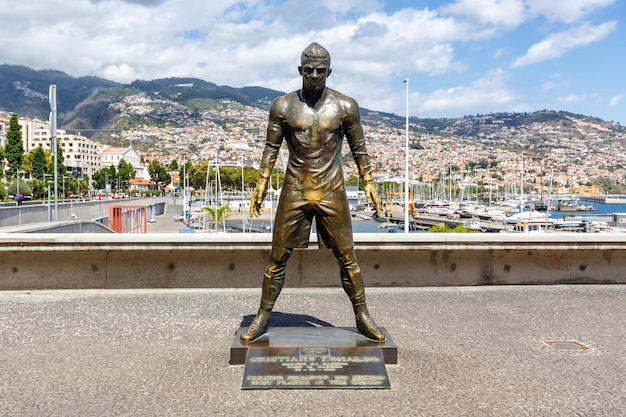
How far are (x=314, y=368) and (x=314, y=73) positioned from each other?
2.60m

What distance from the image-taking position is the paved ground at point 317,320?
4.08 metres

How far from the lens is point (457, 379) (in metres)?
4.59

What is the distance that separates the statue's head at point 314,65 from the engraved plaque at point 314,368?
2.41 metres

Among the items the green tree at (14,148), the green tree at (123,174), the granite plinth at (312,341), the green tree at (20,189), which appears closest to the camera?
the granite plinth at (312,341)

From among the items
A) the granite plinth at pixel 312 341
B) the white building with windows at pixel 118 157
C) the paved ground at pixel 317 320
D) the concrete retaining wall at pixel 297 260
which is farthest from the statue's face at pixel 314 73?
the white building with windows at pixel 118 157

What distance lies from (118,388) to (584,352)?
4295 millimetres

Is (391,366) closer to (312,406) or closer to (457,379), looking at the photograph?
(457,379)

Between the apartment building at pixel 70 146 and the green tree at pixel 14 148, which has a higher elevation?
the apartment building at pixel 70 146

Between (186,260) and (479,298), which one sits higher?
(186,260)

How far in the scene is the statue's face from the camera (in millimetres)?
5008

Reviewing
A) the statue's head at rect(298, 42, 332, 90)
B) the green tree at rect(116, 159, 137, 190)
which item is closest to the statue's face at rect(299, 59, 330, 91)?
the statue's head at rect(298, 42, 332, 90)

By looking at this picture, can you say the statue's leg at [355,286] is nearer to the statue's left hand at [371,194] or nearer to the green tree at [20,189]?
the statue's left hand at [371,194]

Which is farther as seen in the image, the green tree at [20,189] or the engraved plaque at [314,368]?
the green tree at [20,189]

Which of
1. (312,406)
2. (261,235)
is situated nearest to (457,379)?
(312,406)
